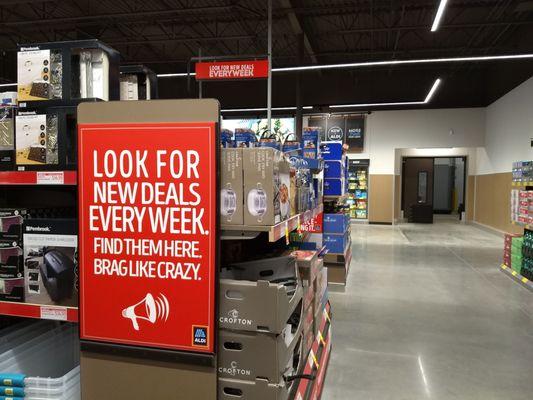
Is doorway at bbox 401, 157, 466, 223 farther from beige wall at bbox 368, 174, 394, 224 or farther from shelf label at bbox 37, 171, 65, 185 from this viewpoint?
shelf label at bbox 37, 171, 65, 185

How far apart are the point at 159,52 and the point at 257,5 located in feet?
16.5

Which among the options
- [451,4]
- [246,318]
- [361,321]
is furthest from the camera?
[451,4]

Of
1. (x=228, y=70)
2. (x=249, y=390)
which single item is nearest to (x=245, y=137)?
(x=249, y=390)

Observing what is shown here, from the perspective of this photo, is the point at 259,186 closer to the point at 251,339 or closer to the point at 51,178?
the point at 251,339

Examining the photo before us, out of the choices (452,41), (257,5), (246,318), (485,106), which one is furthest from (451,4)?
(246,318)

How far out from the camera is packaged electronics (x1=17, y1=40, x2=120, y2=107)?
1.62m

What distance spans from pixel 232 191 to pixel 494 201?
12840mm

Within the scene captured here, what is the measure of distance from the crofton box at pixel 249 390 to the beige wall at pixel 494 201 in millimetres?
10583

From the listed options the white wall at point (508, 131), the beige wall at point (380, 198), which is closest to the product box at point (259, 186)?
the white wall at point (508, 131)

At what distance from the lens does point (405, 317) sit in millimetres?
4551

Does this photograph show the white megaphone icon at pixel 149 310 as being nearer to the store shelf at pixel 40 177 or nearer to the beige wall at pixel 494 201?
the store shelf at pixel 40 177

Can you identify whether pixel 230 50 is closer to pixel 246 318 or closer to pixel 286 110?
A: pixel 286 110

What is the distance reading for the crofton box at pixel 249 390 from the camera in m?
1.41

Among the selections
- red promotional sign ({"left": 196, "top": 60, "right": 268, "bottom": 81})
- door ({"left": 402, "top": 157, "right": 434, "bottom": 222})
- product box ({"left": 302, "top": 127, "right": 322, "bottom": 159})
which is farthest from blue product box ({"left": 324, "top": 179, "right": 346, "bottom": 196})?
door ({"left": 402, "top": 157, "right": 434, "bottom": 222})
